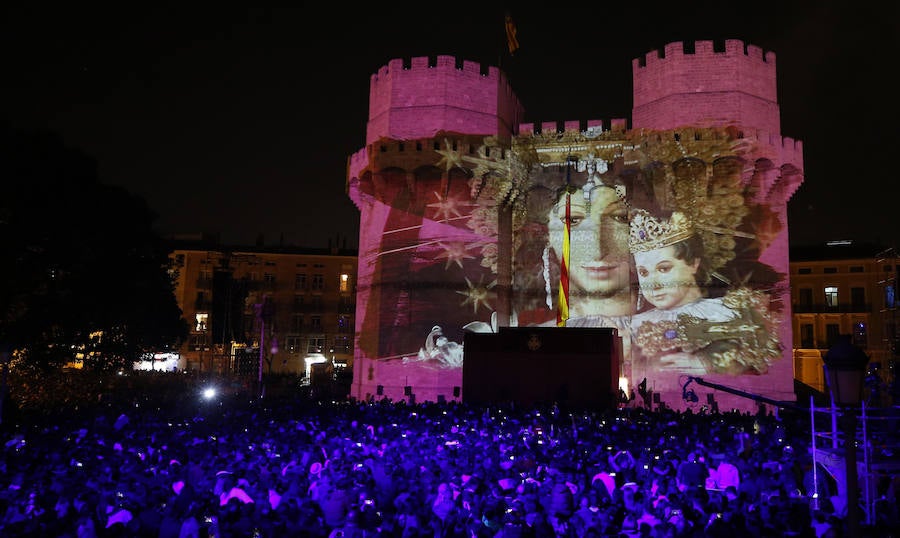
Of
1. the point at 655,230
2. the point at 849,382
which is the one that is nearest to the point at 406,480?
the point at 849,382

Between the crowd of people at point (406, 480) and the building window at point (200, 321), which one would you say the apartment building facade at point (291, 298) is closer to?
the building window at point (200, 321)

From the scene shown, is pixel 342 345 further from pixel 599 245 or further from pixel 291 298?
pixel 599 245

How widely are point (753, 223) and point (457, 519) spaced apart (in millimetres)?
25846

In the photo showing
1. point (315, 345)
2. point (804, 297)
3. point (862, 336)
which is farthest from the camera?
point (315, 345)

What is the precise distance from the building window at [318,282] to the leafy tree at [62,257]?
3460 centimetres

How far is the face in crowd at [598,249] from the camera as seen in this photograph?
31.6m

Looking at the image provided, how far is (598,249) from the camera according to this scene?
105 feet

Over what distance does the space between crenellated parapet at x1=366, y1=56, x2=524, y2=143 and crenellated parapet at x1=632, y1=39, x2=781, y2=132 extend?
24.0 ft

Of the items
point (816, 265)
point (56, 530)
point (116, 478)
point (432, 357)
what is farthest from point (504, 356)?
point (816, 265)

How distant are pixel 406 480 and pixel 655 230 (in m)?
23.6

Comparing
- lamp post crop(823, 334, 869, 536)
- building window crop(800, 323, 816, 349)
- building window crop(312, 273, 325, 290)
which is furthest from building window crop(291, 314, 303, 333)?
lamp post crop(823, 334, 869, 536)

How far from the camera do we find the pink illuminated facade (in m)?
29.8

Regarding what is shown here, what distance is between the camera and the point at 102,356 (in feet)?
88.4

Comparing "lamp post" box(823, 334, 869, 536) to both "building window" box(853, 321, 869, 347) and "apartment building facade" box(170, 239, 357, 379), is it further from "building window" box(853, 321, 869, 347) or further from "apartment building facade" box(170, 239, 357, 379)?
"apartment building facade" box(170, 239, 357, 379)
